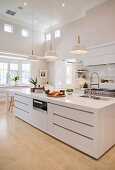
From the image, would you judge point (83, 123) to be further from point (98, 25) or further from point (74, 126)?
point (98, 25)

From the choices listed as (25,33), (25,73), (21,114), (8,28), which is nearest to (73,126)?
(21,114)

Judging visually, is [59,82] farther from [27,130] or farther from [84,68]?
[27,130]

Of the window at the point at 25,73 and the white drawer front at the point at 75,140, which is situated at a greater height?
the window at the point at 25,73

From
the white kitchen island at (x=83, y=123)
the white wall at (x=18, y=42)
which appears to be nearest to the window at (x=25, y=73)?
the white wall at (x=18, y=42)

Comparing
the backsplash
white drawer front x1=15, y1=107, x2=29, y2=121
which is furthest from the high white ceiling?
white drawer front x1=15, y1=107, x2=29, y2=121

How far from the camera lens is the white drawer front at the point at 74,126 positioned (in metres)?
2.13

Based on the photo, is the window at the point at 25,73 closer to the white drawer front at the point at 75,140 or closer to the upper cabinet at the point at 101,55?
the upper cabinet at the point at 101,55

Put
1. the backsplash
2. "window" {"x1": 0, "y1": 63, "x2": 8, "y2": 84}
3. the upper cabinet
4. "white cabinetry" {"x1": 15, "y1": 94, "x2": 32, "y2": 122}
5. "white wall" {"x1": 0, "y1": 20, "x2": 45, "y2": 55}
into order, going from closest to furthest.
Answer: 1. "white cabinetry" {"x1": 15, "y1": 94, "x2": 32, "y2": 122}
2. the upper cabinet
3. the backsplash
4. "white wall" {"x1": 0, "y1": 20, "x2": 45, "y2": 55}
5. "window" {"x1": 0, "y1": 63, "x2": 8, "y2": 84}

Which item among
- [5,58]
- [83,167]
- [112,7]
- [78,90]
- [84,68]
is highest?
[112,7]

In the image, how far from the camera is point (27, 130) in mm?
3348

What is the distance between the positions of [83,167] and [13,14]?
6652 millimetres

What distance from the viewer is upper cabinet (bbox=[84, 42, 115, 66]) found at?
4.51 meters

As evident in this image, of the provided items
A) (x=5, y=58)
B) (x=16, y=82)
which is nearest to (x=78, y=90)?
(x=16, y=82)

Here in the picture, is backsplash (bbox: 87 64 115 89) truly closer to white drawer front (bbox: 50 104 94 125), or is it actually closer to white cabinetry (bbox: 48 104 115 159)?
white cabinetry (bbox: 48 104 115 159)
